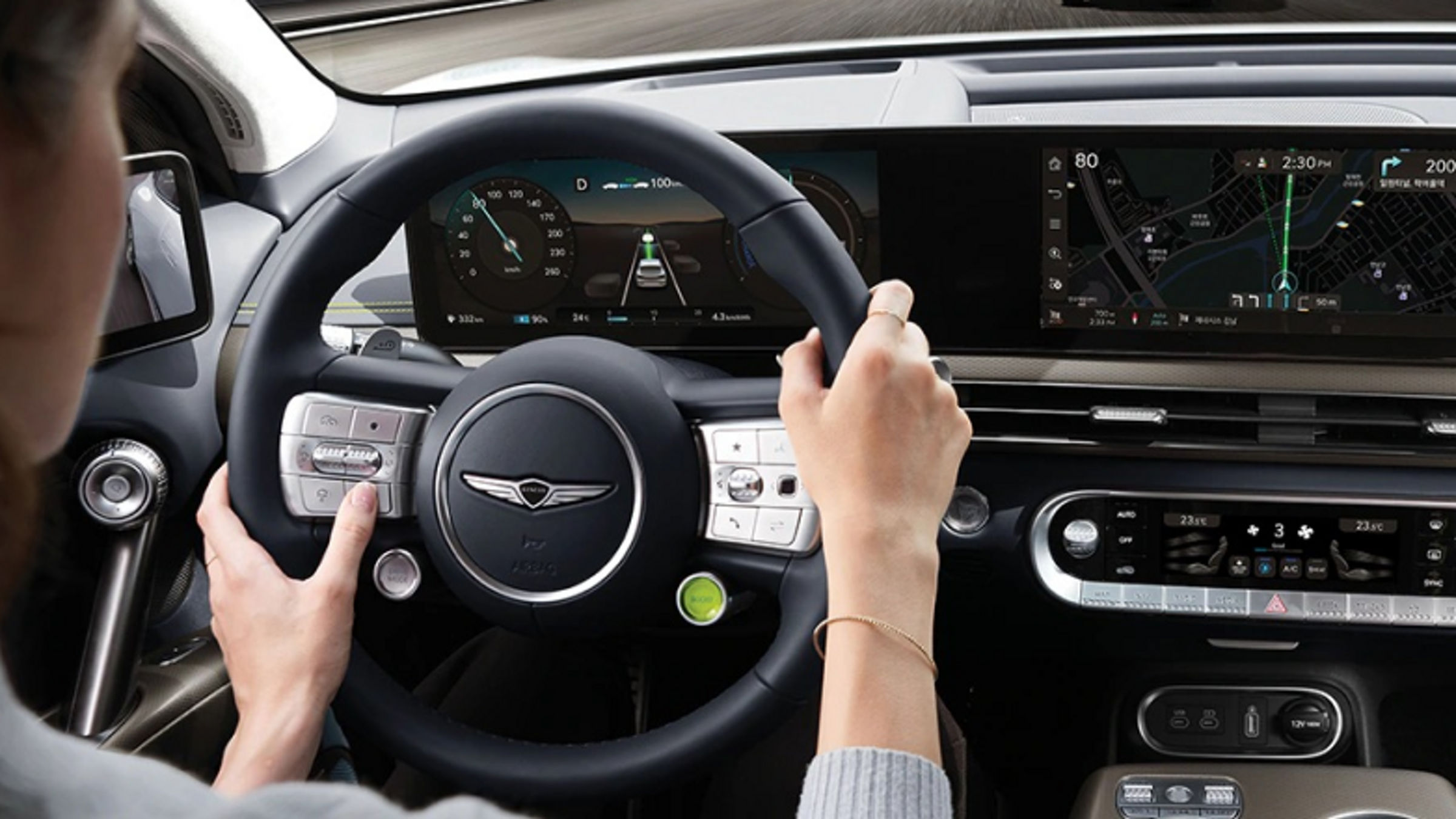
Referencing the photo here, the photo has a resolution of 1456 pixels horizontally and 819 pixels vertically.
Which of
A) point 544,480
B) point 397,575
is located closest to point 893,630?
point 544,480

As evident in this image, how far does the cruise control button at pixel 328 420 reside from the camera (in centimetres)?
155

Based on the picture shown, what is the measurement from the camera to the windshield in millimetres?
2875

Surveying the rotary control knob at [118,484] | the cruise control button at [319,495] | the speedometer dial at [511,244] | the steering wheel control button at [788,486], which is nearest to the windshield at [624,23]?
the speedometer dial at [511,244]

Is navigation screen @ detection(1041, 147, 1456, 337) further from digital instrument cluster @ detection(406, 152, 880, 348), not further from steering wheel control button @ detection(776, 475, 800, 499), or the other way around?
steering wheel control button @ detection(776, 475, 800, 499)

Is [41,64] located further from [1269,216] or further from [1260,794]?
[1260,794]

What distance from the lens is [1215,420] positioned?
1911mm

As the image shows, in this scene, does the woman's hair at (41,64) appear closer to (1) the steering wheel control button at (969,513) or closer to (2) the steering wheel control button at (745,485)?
(2) the steering wheel control button at (745,485)

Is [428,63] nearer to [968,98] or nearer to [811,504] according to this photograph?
[968,98]

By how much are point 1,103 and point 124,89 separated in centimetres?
162

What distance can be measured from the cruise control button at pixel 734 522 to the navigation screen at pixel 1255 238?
0.65 metres

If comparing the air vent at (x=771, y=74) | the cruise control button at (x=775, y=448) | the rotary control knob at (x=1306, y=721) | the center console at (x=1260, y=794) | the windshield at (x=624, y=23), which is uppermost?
the windshield at (x=624, y=23)

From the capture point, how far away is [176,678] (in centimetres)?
186

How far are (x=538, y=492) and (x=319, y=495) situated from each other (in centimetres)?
23

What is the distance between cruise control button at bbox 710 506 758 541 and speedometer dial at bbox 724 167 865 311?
0.48 m
